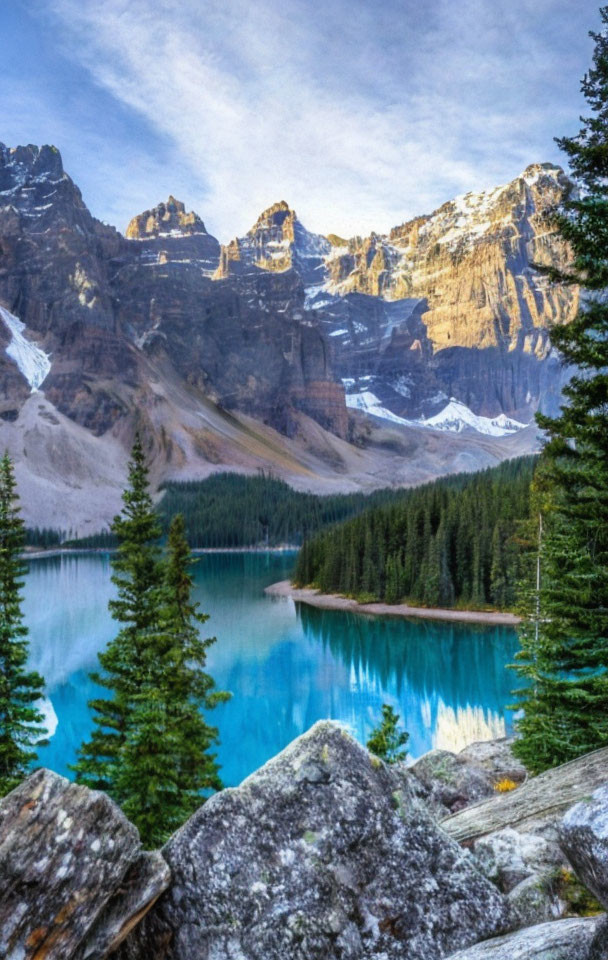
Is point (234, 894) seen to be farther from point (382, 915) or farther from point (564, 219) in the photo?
point (564, 219)

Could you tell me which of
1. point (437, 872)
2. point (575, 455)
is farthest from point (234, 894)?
point (575, 455)

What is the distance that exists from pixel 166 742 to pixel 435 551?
7145cm

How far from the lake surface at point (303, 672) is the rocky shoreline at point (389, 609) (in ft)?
6.87

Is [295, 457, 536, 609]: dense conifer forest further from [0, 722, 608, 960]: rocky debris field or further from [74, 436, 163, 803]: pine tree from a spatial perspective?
[0, 722, 608, 960]: rocky debris field

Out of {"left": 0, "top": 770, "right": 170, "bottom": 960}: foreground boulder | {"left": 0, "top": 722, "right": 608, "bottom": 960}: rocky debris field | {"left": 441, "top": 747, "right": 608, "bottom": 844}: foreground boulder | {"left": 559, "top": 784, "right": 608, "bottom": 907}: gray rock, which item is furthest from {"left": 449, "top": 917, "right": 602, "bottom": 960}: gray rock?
{"left": 441, "top": 747, "right": 608, "bottom": 844}: foreground boulder

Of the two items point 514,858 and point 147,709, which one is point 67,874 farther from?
point 147,709

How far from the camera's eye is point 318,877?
196 inches

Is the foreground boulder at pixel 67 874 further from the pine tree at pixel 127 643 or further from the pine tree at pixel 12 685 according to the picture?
the pine tree at pixel 12 685

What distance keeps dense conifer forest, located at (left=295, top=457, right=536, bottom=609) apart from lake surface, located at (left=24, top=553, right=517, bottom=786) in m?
7.80

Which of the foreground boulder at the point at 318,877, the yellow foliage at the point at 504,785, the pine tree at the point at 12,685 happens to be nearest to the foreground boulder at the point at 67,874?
the foreground boulder at the point at 318,877

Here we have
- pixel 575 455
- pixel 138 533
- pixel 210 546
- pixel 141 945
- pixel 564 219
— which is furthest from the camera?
pixel 210 546

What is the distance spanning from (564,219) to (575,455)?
4201 mm

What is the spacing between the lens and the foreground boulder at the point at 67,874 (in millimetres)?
4156

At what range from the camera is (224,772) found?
33.3 m
